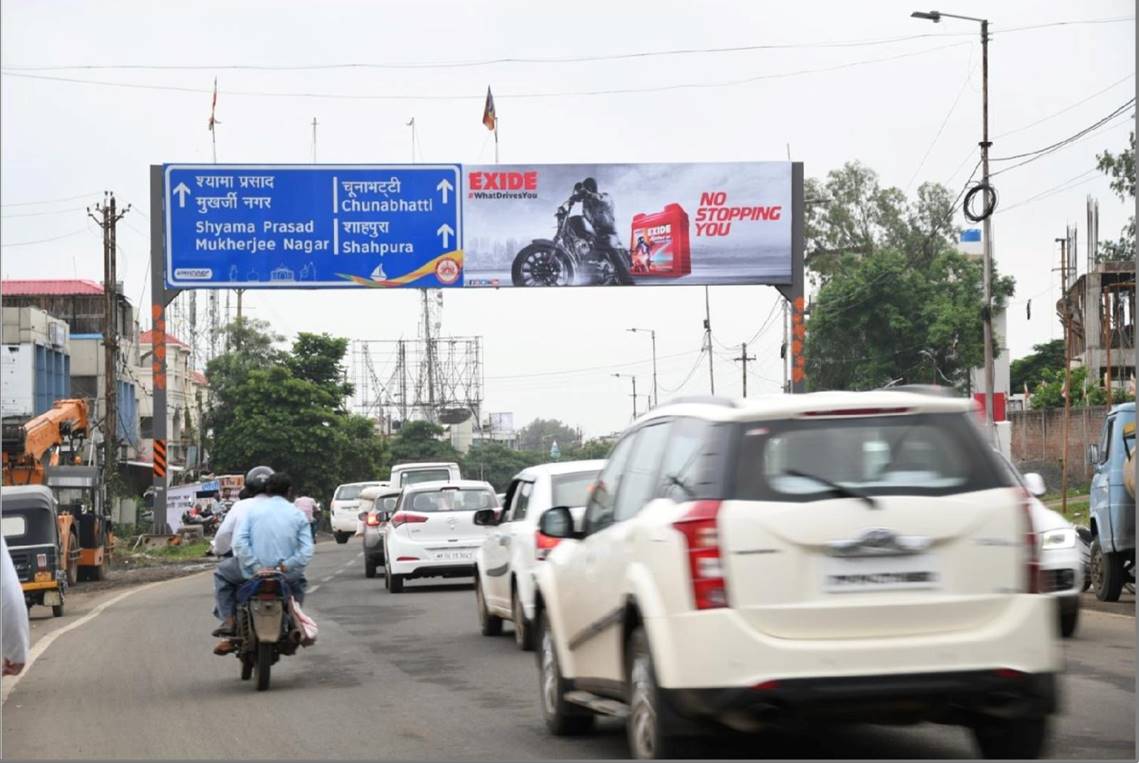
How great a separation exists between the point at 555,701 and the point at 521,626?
5.57 m

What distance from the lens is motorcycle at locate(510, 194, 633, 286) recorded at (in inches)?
1405

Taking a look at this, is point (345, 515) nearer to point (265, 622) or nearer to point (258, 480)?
point (258, 480)

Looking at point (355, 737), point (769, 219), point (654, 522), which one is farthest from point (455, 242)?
point (654, 522)

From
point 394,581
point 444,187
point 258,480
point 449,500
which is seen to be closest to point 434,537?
point 449,500

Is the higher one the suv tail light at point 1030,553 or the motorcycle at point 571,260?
the motorcycle at point 571,260

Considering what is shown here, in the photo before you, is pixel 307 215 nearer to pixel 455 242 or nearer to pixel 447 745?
pixel 455 242

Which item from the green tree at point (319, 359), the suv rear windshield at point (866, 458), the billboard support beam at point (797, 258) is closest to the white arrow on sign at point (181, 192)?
the billboard support beam at point (797, 258)

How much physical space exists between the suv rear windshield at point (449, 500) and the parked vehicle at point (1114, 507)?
8260 mm

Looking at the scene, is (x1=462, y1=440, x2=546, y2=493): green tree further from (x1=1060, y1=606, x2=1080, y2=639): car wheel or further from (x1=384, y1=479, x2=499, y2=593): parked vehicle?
(x1=1060, y1=606, x2=1080, y2=639): car wheel

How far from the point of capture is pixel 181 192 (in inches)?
1390

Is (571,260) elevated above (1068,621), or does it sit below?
above

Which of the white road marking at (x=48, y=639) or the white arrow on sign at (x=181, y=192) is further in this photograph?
the white arrow on sign at (x=181, y=192)

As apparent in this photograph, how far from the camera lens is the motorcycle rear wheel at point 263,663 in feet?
41.2

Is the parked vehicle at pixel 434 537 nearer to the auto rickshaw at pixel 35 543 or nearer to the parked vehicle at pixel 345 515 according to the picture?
the auto rickshaw at pixel 35 543
